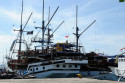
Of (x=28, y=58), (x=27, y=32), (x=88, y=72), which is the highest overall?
(x=27, y=32)

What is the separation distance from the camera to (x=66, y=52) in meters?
40.1

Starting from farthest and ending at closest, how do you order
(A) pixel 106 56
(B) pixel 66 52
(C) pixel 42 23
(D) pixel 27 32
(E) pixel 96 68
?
1. (D) pixel 27 32
2. (C) pixel 42 23
3. (A) pixel 106 56
4. (E) pixel 96 68
5. (B) pixel 66 52

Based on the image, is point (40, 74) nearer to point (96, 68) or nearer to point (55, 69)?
point (55, 69)

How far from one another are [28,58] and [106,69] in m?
20.0

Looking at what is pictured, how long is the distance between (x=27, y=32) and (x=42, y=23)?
27.4 feet

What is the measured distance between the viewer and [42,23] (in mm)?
57750

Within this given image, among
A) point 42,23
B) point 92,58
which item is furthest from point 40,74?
point 42,23

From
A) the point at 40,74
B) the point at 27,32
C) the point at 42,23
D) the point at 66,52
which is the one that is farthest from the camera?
the point at 27,32

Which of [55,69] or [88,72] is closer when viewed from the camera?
[55,69]

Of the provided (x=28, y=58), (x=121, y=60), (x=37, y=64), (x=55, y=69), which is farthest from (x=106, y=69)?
(x=28, y=58)

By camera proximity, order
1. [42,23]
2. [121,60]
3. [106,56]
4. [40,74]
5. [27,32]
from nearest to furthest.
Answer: [121,60] → [40,74] → [106,56] → [42,23] → [27,32]

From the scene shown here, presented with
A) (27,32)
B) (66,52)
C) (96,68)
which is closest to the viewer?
(66,52)

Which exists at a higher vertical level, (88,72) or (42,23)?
(42,23)

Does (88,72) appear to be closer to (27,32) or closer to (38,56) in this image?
(38,56)
